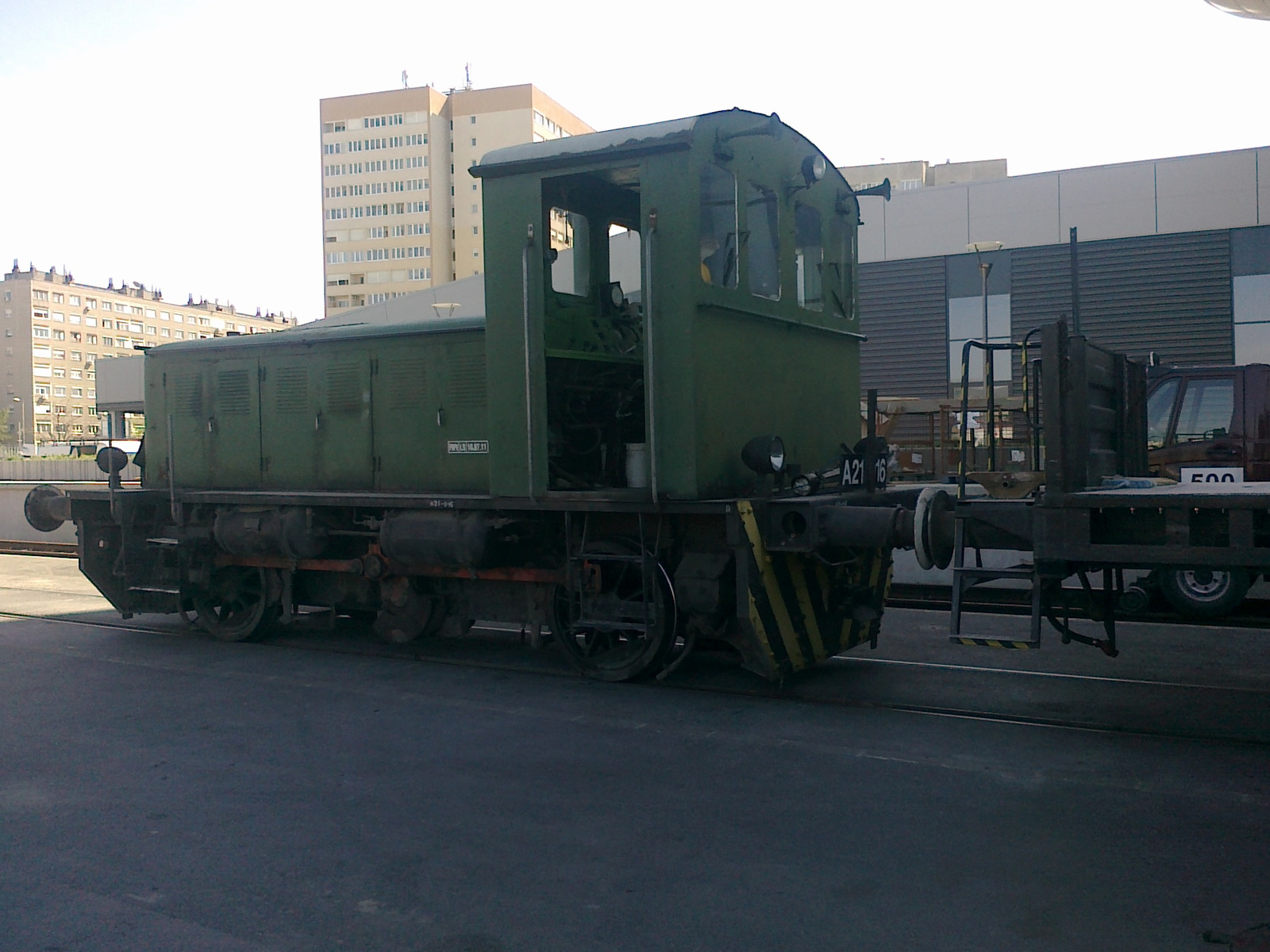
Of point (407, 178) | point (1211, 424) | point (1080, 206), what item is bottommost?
point (1211, 424)

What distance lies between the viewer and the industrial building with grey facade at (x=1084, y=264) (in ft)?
76.7

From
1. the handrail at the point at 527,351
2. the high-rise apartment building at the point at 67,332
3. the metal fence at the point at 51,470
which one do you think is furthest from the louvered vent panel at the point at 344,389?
the high-rise apartment building at the point at 67,332

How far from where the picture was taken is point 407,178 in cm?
9425

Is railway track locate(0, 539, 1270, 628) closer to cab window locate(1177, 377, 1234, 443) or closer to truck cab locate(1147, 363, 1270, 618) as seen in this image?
truck cab locate(1147, 363, 1270, 618)

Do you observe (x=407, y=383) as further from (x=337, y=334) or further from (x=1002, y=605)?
(x=1002, y=605)

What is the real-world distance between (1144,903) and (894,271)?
82.0 ft

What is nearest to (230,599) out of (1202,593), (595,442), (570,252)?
(595,442)

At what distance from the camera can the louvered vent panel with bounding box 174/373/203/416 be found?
369 inches

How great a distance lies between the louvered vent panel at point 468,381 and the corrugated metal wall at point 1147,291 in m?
19.2

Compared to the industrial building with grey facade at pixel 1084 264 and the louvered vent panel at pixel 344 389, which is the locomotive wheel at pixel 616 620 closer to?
the louvered vent panel at pixel 344 389

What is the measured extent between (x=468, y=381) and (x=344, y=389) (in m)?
1.30

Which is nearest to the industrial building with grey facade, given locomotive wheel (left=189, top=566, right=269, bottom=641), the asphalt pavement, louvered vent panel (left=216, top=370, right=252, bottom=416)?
louvered vent panel (left=216, top=370, right=252, bottom=416)

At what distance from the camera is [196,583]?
8.95 m

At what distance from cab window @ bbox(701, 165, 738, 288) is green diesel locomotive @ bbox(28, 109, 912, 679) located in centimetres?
2
